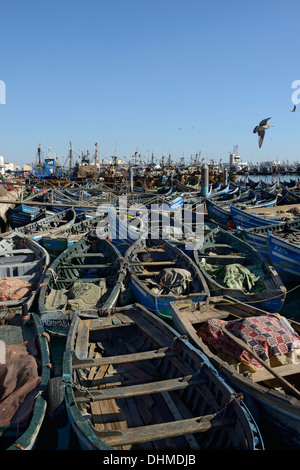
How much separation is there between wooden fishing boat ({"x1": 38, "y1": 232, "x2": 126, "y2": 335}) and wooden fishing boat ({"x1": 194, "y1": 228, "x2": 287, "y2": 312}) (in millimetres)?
3428

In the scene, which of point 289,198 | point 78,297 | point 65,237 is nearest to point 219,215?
point 289,198

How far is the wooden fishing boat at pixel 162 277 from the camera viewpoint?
10578 mm

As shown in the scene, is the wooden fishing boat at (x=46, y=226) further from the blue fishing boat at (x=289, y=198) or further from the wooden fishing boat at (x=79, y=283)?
the blue fishing boat at (x=289, y=198)

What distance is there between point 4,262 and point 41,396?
9.02 meters

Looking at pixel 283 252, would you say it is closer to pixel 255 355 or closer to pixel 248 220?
pixel 248 220

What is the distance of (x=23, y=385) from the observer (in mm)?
6578

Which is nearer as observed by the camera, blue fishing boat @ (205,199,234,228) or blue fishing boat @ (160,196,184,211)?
blue fishing boat @ (205,199,234,228)

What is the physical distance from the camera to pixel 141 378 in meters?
7.41

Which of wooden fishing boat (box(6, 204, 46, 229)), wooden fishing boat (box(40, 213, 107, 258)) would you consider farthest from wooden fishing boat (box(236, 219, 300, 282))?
wooden fishing boat (box(6, 204, 46, 229))

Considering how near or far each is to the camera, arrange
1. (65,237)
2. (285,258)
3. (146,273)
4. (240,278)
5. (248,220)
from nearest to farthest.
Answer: (240,278) → (146,273) → (285,258) → (65,237) → (248,220)

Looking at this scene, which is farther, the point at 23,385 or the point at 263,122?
the point at 263,122

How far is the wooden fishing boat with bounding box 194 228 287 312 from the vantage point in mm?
10547

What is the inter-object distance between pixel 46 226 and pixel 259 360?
16192 mm

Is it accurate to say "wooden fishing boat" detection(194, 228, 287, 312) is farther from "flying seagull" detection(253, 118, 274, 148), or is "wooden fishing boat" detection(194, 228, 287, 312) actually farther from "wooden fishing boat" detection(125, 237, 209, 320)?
"flying seagull" detection(253, 118, 274, 148)
